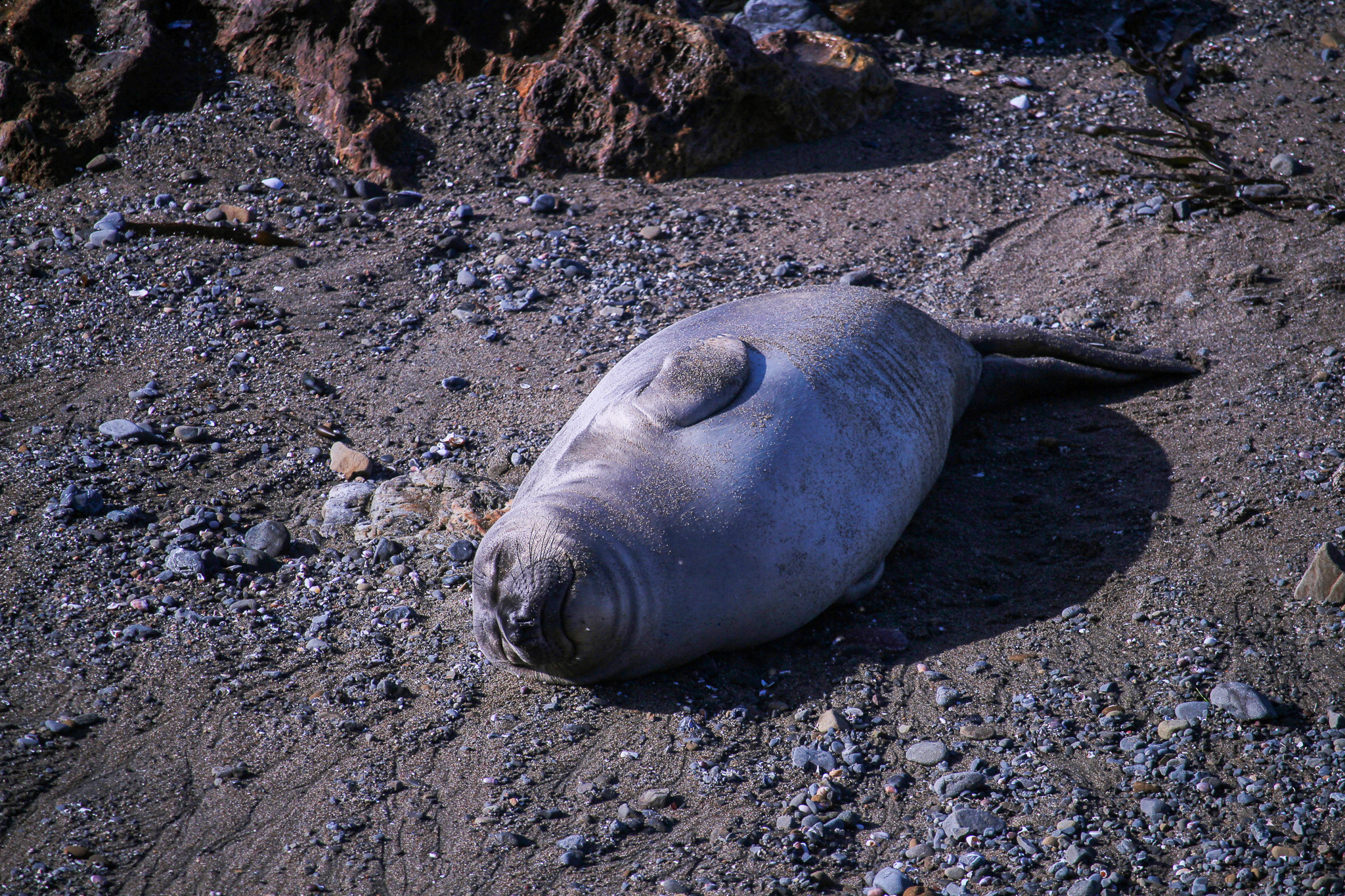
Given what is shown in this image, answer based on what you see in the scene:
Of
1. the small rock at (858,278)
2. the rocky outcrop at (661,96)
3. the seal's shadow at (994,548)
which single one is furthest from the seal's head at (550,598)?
the rocky outcrop at (661,96)

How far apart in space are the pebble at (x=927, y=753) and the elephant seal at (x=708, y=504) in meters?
0.54

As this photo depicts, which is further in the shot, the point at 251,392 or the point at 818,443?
the point at 251,392

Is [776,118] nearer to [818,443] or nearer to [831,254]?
[831,254]

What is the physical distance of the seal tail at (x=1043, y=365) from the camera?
4332 millimetres

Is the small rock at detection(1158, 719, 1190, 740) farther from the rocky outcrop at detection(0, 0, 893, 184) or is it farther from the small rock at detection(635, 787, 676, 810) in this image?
the rocky outcrop at detection(0, 0, 893, 184)

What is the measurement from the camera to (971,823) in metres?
2.58

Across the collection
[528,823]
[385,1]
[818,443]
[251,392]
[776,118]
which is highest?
[385,1]

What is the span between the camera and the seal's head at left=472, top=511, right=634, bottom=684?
2904 millimetres

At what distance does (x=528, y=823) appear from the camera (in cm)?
271

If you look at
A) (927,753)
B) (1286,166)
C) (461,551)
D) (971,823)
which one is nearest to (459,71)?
A: (461,551)

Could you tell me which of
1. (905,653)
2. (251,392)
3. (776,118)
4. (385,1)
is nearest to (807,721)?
(905,653)

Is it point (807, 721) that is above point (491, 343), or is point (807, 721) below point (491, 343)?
below

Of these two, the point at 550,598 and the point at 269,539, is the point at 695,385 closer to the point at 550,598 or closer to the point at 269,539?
the point at 550,598

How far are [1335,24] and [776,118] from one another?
415 cm
